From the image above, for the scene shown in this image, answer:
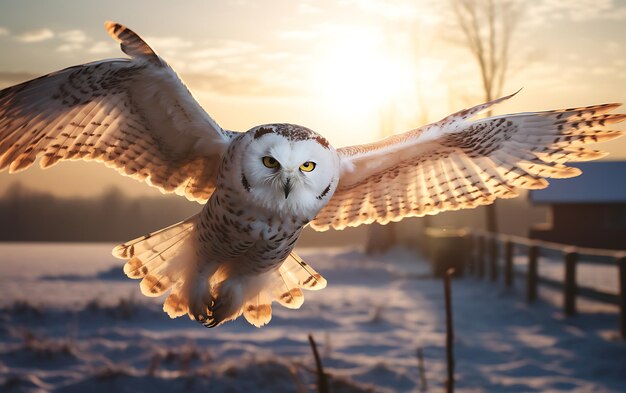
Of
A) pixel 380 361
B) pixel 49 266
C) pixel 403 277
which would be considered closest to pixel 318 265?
pixel 403 277

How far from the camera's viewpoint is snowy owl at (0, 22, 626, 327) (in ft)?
9.31

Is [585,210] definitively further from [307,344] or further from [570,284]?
[307,344]

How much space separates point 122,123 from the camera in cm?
362

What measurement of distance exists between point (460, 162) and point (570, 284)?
8298 mm

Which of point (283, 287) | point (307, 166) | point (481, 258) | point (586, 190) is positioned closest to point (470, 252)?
point (481, 258)

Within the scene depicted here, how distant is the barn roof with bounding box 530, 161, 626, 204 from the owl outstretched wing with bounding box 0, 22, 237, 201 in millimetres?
20816

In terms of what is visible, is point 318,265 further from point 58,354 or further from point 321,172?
point 321,172

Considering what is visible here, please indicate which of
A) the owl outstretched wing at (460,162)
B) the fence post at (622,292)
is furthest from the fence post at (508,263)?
the owl outstretched wing at (460,162)

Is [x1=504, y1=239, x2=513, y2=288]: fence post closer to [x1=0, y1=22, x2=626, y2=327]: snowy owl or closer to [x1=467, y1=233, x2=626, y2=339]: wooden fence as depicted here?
[x1=467, y1=233, x2=626, y2=339]: wooden fence

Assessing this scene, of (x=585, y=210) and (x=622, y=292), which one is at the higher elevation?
(x=622, y=292)

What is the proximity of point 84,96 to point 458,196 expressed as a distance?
1926 millimetres

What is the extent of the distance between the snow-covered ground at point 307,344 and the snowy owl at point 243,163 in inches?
95.7

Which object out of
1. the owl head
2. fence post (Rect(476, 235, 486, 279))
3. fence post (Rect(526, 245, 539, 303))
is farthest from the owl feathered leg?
fence post (Rect(476, 235, 486, 279))

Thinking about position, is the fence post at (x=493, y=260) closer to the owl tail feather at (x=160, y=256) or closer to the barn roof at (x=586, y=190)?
the barn roof at (x=586, y=190)
